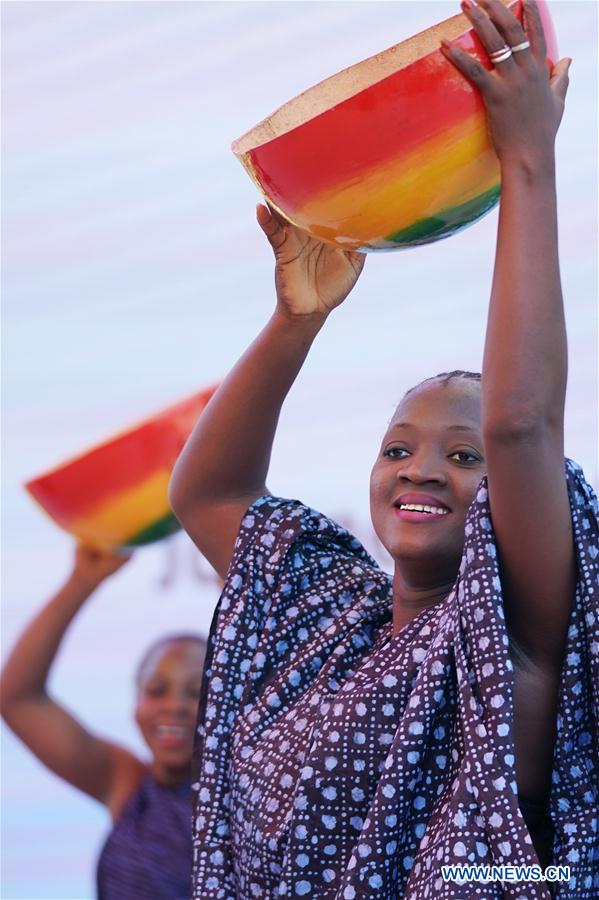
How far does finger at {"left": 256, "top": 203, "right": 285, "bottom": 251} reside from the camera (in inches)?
62.2

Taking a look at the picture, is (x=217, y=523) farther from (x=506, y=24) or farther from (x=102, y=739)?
(x=102, y=739)

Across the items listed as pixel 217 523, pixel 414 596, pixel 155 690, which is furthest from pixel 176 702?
pixel 414 596

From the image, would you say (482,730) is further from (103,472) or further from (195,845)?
(103,472)

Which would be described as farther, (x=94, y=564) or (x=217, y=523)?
(x=94, y=564)

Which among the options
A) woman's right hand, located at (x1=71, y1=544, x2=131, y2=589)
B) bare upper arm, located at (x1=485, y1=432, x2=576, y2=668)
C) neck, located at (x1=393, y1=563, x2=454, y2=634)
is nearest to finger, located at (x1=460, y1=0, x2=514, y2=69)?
bare upper arm, located at (x1=485, y1=432, x2=576, y2=668)

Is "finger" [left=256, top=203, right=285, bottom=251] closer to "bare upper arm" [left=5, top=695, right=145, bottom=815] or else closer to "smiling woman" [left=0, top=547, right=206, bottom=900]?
"smiling woman" [left=0, top=547, right=206, bottom=900]

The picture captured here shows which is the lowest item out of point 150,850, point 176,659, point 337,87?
point 150,850

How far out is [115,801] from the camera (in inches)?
98.3

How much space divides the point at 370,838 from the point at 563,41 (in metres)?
1.80

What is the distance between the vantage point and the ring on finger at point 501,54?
50.4 inches

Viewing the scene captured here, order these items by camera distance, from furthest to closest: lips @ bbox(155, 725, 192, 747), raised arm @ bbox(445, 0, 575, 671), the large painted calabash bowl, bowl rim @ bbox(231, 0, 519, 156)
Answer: lips @ bbox(155, 725, 192, 747) → the large painted calabash bowl → bowl rim @ bbox(231, 0, 519, 156) → raised arm @ bbox(445, 0, 575, 671)

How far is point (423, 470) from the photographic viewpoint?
1.45 meters

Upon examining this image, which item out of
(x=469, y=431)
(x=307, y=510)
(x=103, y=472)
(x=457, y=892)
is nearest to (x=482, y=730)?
(x=457, y=892)

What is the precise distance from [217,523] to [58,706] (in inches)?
41.9
